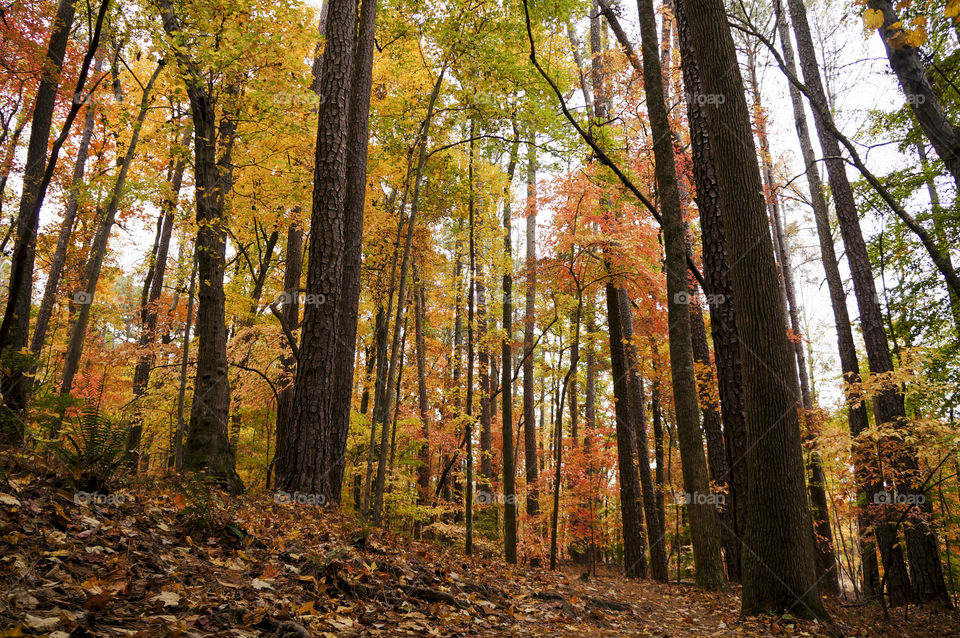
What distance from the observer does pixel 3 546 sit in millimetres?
2281

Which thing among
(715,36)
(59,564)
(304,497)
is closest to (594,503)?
(304,497)

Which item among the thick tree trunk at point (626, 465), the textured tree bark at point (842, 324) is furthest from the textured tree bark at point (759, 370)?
the thick tree trunk at point (626, 465)

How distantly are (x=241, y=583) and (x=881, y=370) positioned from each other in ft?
39.2

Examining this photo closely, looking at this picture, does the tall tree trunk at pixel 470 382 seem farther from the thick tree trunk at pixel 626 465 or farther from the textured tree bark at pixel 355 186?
the thick tree trunk at pixel 626 465

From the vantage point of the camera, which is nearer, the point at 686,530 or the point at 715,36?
the point at 715,36

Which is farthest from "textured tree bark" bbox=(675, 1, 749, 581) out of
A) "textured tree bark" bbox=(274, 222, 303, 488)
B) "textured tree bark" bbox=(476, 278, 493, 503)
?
"textured tree bark" bbox=(476, 278, 493, 503)

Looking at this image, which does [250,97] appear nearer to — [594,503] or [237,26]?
Result: [237,26]

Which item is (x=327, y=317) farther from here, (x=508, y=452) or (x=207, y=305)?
(x=508, y=452)

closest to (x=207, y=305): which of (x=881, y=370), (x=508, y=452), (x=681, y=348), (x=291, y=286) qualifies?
(x=291, y=286)

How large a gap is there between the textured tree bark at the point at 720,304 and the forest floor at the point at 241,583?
7.03 ft

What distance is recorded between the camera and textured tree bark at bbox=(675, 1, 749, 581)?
7227 mm

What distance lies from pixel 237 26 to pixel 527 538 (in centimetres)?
1446

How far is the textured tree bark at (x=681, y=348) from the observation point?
266 inches

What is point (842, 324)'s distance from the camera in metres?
12.2
